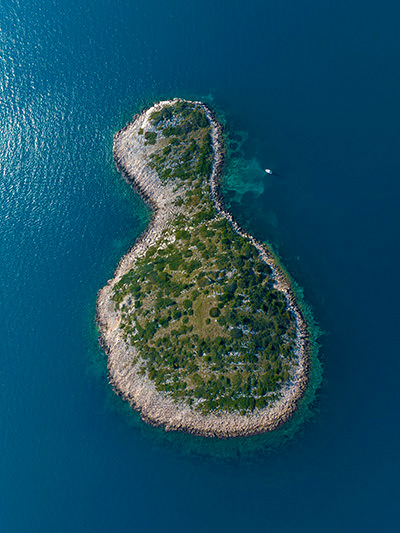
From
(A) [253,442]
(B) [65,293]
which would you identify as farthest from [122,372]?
(A) [253,442]

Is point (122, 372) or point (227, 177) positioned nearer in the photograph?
point (122, 372)

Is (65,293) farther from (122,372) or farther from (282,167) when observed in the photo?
(282,167)

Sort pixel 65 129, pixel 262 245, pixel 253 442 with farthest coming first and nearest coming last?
pixel 65 129, pixel 262 245, pixel 253 442
